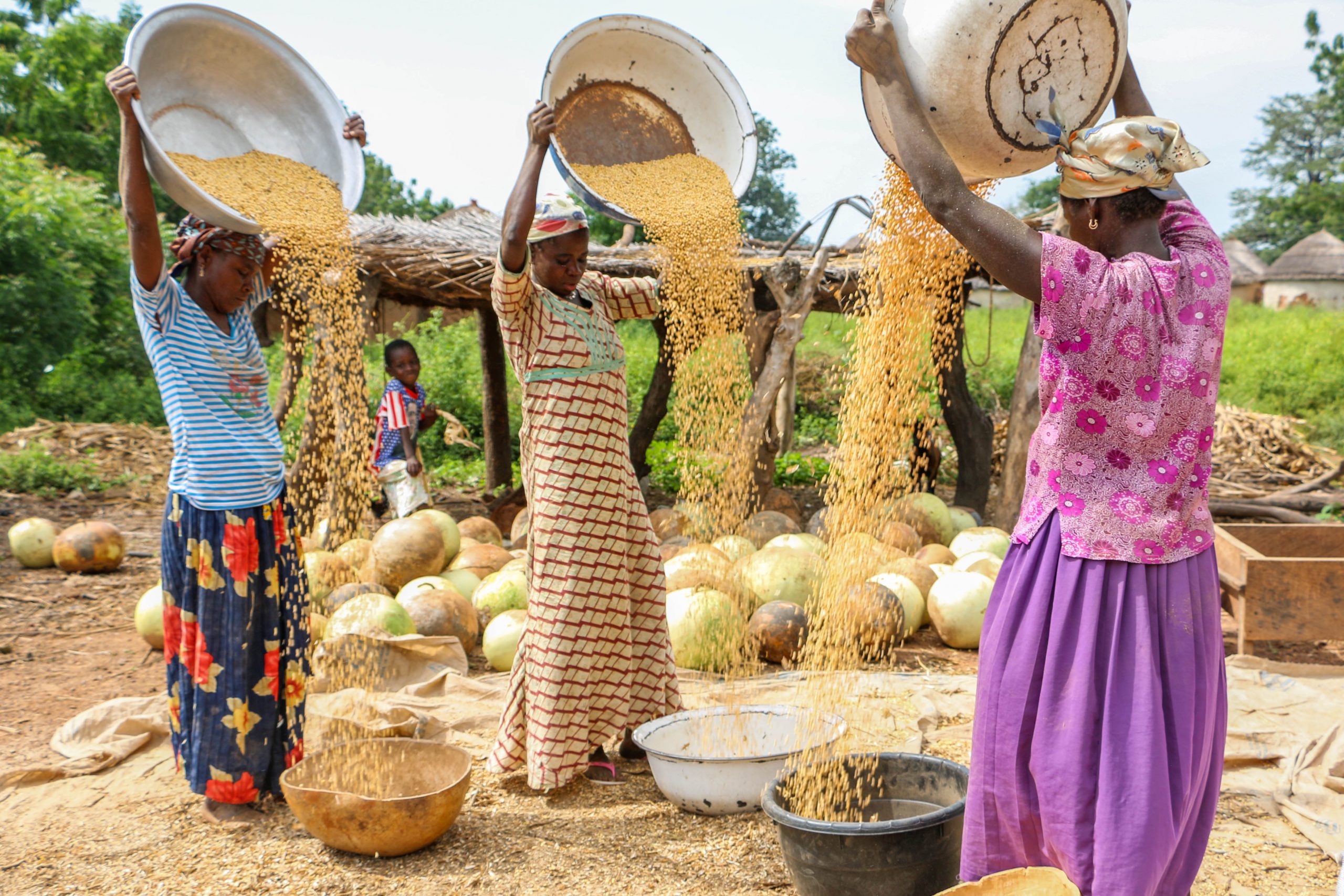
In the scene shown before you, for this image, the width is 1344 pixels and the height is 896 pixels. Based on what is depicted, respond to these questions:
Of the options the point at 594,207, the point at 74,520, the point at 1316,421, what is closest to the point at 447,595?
the point at 594,207

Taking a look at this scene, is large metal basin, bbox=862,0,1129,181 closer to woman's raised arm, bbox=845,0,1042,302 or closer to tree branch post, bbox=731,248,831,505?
woman's raised arm, bbox=845,0,1042,302

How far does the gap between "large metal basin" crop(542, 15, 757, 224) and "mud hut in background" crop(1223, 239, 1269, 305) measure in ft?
85.1

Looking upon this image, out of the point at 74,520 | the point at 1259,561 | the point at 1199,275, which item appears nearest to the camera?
the point at 1199,275

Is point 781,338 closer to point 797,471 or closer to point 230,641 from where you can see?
point 797,471

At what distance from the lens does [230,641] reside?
2.93 meters

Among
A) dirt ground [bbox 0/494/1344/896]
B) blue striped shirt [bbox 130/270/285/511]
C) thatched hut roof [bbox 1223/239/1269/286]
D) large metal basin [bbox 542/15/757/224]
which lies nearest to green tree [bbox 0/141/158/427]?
dirt ground [bbox 0/494/1344/896]

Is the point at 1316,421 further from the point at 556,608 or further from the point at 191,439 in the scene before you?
the point at 191,439

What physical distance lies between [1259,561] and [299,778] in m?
3.97

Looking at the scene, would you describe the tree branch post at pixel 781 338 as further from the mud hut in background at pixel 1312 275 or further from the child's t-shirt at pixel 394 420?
the mud hut in background at pixel 1312 275

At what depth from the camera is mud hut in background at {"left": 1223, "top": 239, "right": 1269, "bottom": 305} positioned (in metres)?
26.0

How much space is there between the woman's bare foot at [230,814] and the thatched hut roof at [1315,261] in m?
27.2

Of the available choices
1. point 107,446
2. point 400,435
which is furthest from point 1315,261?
point 107,446

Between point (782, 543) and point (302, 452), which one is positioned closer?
point (782, 543)

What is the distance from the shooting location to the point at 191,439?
9.39ft
